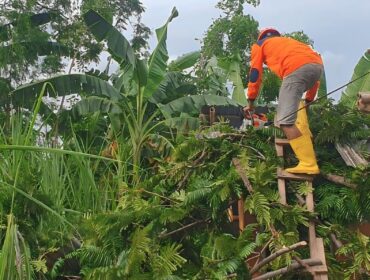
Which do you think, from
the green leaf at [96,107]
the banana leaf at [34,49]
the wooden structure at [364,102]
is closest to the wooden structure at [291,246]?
the wooden structure at [364,102]

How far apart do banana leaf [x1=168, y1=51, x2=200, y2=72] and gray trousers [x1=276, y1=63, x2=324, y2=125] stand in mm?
5348

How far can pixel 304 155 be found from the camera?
346 cm

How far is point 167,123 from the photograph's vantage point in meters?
7.08

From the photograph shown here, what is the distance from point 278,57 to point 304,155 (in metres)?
0.83

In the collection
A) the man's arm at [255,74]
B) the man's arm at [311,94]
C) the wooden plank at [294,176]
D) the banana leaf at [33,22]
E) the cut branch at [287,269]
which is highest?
the banana leaf at [33,22]

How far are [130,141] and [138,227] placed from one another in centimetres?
356

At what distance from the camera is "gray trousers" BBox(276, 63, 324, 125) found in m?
3.62

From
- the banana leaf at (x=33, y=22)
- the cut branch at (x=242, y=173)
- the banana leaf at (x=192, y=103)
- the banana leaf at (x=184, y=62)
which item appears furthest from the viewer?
the banana leaf at (x=33, y=22)

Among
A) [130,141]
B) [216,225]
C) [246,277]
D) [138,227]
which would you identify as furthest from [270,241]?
[130,141]

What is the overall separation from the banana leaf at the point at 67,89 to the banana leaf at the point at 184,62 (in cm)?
182

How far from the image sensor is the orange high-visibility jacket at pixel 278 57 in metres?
3.89

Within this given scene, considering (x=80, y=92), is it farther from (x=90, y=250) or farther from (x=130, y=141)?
(x=90, y=250)

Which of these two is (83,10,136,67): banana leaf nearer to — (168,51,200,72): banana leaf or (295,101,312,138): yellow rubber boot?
(168,51,200,72): banana leaf

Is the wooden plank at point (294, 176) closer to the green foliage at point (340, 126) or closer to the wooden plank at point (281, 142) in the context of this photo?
the wooden plank at point (281, 142)
